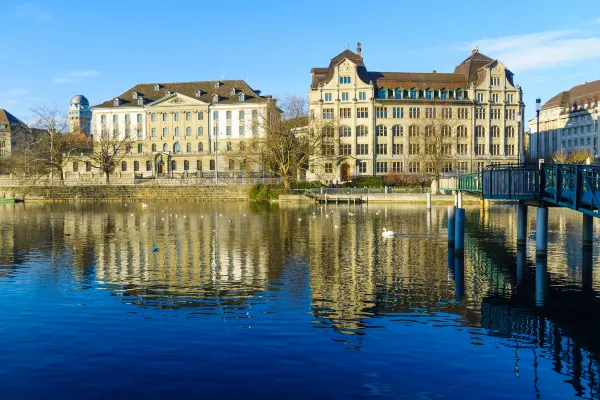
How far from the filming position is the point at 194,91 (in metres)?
130

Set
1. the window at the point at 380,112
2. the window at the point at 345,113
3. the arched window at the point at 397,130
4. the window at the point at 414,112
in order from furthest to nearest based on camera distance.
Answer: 1. the arched window at the point at 397,130
2. the window at the point at 414,112
3. the window at the point at 380,112
4. the window at the point at 345,113

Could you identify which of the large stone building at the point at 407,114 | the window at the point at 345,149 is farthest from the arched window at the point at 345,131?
the window at the point at 345,149

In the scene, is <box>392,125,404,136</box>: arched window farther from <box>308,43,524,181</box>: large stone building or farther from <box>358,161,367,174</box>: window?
<box>358,161,367,174</box>: window

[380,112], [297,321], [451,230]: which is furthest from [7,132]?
[297,321]

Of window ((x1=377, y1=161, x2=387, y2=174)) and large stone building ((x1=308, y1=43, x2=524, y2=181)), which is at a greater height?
large stone building ((x1=308, y1=43, x2=524, y2=181))

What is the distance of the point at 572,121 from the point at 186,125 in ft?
286

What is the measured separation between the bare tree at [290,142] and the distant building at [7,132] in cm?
6900

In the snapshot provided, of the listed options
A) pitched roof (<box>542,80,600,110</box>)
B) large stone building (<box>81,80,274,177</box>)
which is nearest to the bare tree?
large stone building (<box>81,80,274,177</box>)

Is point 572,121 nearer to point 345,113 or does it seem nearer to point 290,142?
point 345,113

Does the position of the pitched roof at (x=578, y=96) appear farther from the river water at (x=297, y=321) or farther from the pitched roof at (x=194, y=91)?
the river water at (x=297, y=321)

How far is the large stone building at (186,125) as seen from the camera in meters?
126

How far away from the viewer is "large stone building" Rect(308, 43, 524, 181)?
109250 millimetres

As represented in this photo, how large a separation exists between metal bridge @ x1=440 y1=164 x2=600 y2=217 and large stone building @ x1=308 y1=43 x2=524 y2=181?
71.9m

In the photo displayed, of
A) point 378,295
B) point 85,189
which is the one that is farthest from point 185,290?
point 85,189
